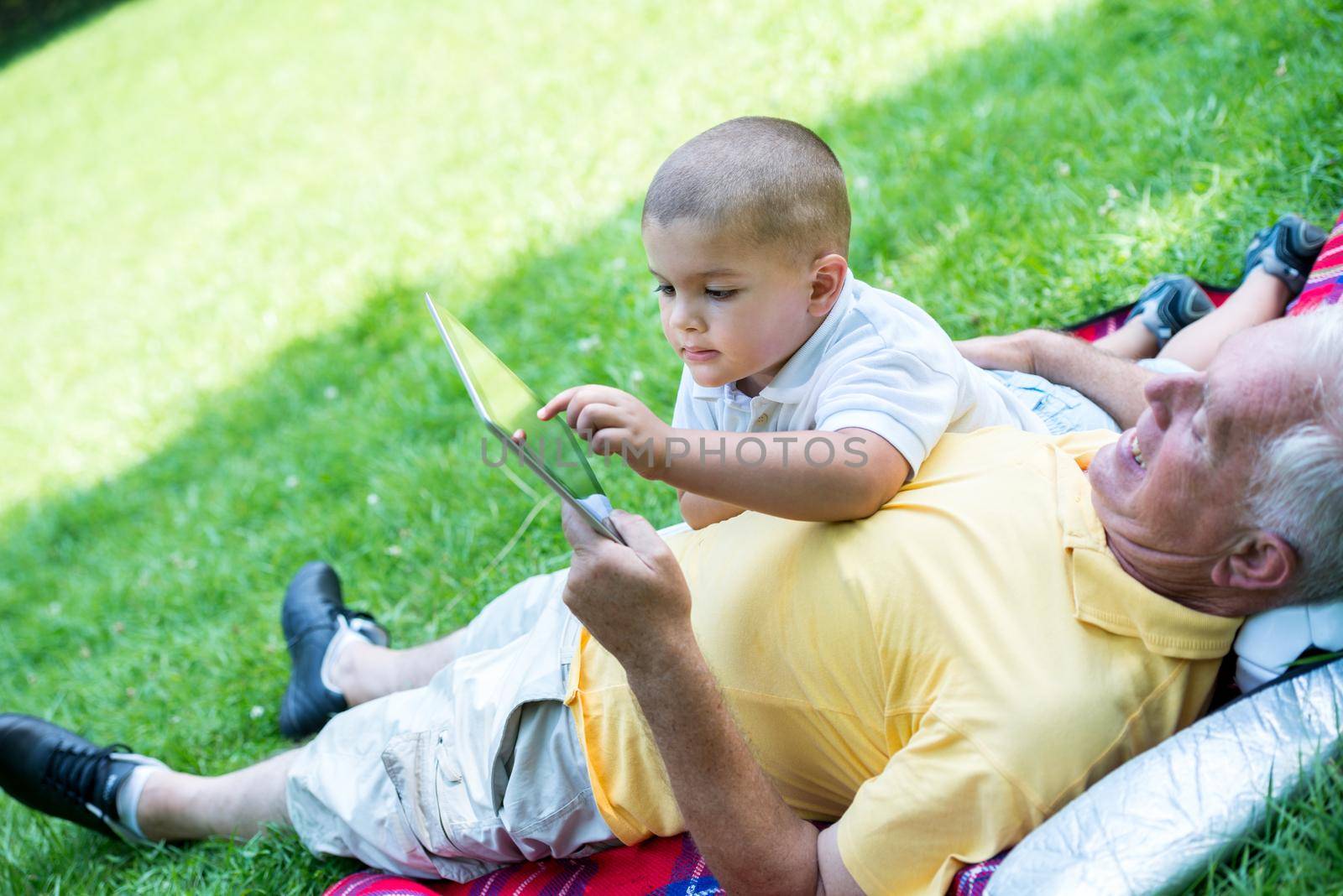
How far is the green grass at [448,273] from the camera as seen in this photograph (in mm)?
3379

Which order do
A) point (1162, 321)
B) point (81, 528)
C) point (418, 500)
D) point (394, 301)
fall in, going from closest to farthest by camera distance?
point (1162, 321) → point (418, 500) → point (81, 528) → point (394, 301)

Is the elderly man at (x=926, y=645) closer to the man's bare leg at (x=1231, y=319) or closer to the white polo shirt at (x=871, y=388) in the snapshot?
the white polo shirt at (x=871, y=388)

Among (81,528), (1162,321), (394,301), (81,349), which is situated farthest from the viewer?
(81,349)

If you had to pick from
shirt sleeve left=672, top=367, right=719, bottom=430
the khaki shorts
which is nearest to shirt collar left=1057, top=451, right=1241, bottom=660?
shirt sleeve left=672, top=367, right=719, bottom=430

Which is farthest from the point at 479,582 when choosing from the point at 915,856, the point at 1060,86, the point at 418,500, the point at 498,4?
the point at 498,4

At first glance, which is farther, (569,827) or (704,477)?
(569,827)

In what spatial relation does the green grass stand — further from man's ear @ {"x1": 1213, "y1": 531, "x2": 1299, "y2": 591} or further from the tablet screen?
the tablet screen

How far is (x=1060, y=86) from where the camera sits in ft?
15.1

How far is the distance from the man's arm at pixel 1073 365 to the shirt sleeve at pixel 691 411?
749mm

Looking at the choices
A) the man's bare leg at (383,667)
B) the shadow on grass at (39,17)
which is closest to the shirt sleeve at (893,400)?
the man's bare leg at (383,667)

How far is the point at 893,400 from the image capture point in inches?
71.8

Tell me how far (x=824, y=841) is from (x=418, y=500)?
244 centimetres

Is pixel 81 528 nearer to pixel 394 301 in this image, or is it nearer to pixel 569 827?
pixel 394 301

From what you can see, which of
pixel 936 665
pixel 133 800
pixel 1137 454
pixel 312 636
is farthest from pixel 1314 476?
pixel 133 800
